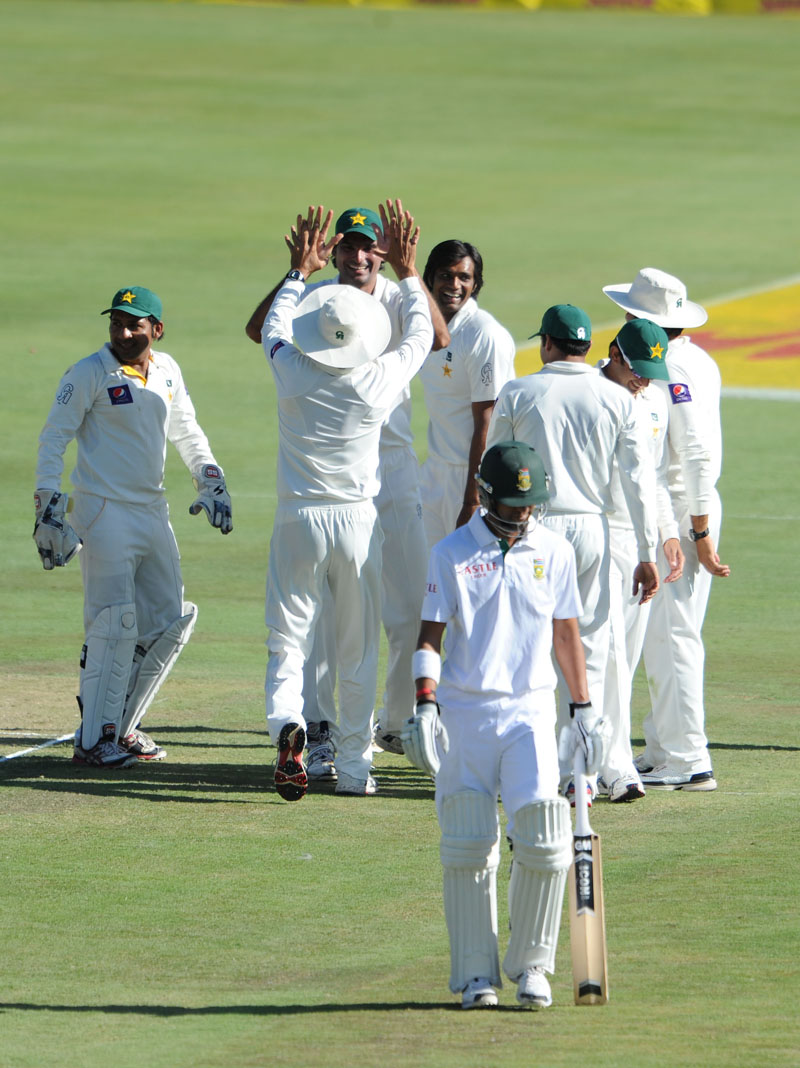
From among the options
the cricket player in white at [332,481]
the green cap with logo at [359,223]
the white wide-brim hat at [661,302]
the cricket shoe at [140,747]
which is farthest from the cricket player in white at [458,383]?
the cricket shoe at [140,747]

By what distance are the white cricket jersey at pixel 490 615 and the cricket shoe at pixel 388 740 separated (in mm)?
3508

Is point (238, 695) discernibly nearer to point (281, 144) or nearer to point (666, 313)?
point (666, 313)

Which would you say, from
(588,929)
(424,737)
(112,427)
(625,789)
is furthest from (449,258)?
(588,929)

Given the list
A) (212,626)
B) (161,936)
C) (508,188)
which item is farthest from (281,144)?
(161,936)

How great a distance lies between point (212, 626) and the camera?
12.8 metres

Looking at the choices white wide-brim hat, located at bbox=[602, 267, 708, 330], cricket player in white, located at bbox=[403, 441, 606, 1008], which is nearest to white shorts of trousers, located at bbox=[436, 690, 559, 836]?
cricket player in white, located at bbox=[403, 441, 606, 1008]

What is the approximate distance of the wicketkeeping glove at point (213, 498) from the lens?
9969 millimetres

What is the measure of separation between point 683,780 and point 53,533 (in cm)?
323

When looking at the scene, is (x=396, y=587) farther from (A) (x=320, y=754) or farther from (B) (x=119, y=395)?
(B) (x=119, y=395)

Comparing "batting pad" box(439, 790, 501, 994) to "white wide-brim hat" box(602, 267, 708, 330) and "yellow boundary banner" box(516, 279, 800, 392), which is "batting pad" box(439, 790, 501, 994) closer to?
"white wide-brim hat" box(602, 267, 708, 330)

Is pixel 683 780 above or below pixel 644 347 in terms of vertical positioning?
below

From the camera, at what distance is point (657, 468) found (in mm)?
9211

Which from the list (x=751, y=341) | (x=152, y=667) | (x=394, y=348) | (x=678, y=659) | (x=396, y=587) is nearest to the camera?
(x=678, y=659)

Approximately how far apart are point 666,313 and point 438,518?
1.55 meters
